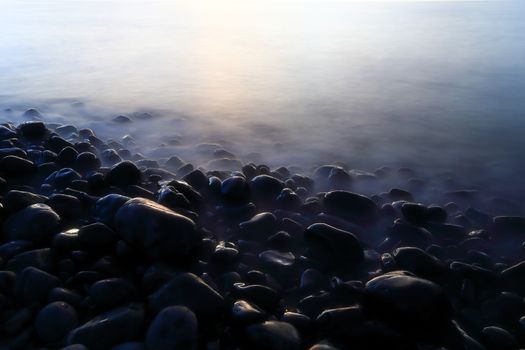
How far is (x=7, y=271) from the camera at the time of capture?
3033 millimetres

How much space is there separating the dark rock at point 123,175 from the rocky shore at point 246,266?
0.01 m

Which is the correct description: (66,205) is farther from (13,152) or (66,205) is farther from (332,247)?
(332,247)

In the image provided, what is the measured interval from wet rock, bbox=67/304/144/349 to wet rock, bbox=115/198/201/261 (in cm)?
60

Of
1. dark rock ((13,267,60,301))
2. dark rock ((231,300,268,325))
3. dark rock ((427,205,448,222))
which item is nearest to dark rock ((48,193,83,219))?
dark rock ((13,267,60,301))

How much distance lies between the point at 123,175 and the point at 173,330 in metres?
2.49

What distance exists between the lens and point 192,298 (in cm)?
279

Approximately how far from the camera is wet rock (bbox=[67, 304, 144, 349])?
2506 mm

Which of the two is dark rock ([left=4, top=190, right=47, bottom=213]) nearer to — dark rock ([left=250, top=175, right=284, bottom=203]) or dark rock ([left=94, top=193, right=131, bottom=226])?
dark rock ([left=94, top=193, right=131, bottom=226])

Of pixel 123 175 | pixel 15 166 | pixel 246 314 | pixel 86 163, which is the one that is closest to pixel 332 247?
pixel 246 314

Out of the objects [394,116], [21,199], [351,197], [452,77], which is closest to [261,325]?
[351,197]

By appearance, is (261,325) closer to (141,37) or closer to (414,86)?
(414,86)

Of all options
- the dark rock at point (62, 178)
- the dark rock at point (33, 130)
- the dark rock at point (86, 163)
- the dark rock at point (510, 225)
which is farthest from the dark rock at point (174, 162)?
the dark rock at point (510, 225)

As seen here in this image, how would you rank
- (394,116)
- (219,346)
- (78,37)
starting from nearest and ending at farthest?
1. (219,346)
2. (394,116)
3. (78,37)

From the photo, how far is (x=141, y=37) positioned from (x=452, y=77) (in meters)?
11.5
